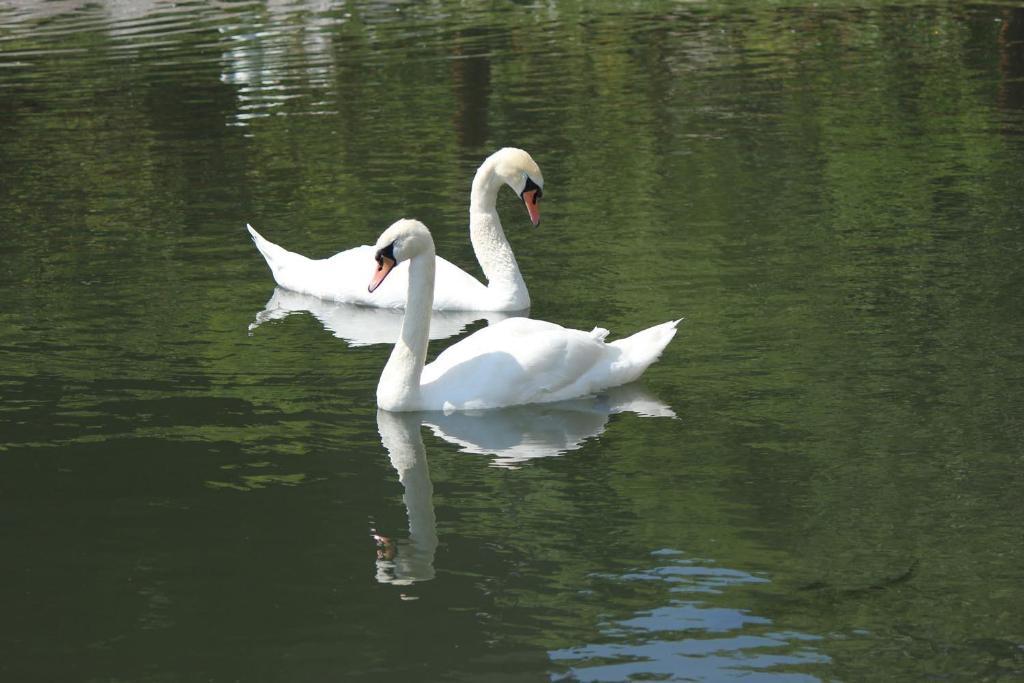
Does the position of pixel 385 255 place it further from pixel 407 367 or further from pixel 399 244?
pixel 407 367

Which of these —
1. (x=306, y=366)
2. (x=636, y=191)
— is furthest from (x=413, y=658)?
(x=636, y=191)

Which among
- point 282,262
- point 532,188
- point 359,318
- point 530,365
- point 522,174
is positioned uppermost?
point 522,174

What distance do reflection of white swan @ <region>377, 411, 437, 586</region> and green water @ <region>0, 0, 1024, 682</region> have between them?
0.10 feet

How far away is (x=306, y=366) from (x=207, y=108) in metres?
13.8

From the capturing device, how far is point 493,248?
44.2 ft

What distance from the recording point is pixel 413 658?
23.3ft

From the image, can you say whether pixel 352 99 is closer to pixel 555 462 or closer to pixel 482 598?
pixel 555 462

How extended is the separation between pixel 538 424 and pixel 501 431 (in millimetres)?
264

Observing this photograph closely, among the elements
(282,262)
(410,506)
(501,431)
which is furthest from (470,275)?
(410,506)

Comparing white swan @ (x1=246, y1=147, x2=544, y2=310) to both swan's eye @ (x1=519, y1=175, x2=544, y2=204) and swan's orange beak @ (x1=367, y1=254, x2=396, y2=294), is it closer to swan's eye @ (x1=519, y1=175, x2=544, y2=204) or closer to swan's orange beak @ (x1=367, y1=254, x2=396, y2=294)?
swan's eye @ (x1=519, y1=175, x2=544, y2=204)

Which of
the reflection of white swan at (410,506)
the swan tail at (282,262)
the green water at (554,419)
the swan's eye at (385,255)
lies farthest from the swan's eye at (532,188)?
the reflection of white swan at (410,506)

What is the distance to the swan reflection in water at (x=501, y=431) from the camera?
9.25m

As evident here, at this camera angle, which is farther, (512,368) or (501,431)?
(512,368)

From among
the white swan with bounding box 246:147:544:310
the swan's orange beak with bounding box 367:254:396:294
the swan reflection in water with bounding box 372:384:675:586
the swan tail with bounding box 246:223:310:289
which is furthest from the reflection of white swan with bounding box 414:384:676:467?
the swan tail with bounding box 246:223:310:289
